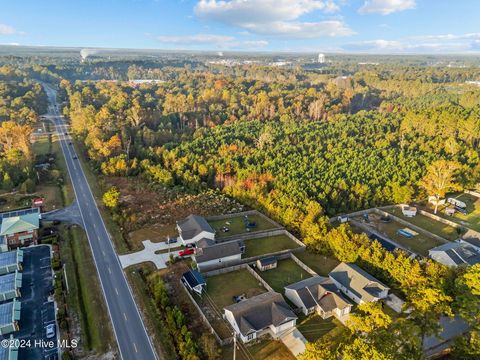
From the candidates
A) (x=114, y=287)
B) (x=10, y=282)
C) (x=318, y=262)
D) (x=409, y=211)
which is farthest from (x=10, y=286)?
(x=409, y=211)

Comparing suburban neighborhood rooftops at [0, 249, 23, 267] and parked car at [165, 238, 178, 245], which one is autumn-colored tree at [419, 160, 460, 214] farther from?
suburban neighborhood rooftops at [0, 249, 23, 267]

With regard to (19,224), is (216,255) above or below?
below

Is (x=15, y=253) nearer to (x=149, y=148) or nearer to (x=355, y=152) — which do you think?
(x=149, y=148)

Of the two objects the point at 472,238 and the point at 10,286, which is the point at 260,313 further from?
the point at 472,238

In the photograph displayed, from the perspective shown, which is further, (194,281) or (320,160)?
(320,160)

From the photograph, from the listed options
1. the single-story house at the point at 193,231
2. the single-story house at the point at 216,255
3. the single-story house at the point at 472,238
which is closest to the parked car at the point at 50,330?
the single-story house at the point at 216,255

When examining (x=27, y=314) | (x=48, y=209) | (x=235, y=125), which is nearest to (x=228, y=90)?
(x=235, y=125)
